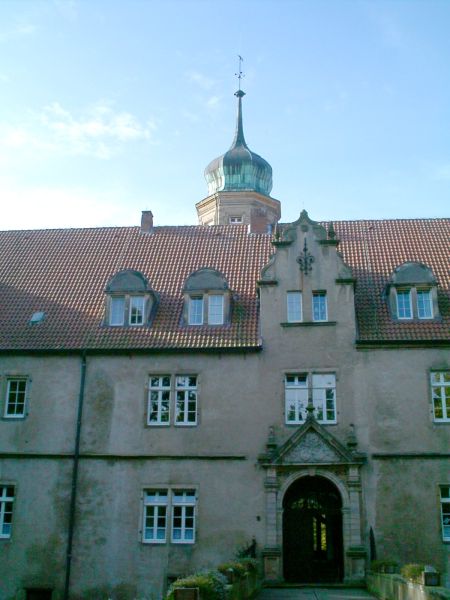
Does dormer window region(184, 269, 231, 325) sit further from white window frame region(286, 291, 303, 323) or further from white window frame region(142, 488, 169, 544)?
white window frame region(142, 488, 169, 544)

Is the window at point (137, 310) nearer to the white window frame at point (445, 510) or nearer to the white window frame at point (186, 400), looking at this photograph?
the white window frame at point (186, 400)

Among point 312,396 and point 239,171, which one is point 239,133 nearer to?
point 239,171

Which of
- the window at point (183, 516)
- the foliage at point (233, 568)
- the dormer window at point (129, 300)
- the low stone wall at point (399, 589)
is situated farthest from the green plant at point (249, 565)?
the dormer window at point (129, 300)

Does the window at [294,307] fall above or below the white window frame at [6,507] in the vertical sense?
above

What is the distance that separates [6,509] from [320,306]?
1255cm

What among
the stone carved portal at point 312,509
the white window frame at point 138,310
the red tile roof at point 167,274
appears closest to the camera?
the stone carved portal at point 312,509

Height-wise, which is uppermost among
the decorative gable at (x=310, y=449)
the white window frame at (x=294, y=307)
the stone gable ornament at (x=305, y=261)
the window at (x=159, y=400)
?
the stone gable ornament at (x=305, y=261)

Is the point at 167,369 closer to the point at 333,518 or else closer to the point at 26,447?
the point at 26,447

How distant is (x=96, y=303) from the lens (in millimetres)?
27359

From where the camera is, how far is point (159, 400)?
25.0 meters

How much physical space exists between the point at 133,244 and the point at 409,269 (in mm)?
11558

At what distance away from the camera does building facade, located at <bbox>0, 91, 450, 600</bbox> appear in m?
23.2

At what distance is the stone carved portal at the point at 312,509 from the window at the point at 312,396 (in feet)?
1.80

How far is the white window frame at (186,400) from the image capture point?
80.7 feet
